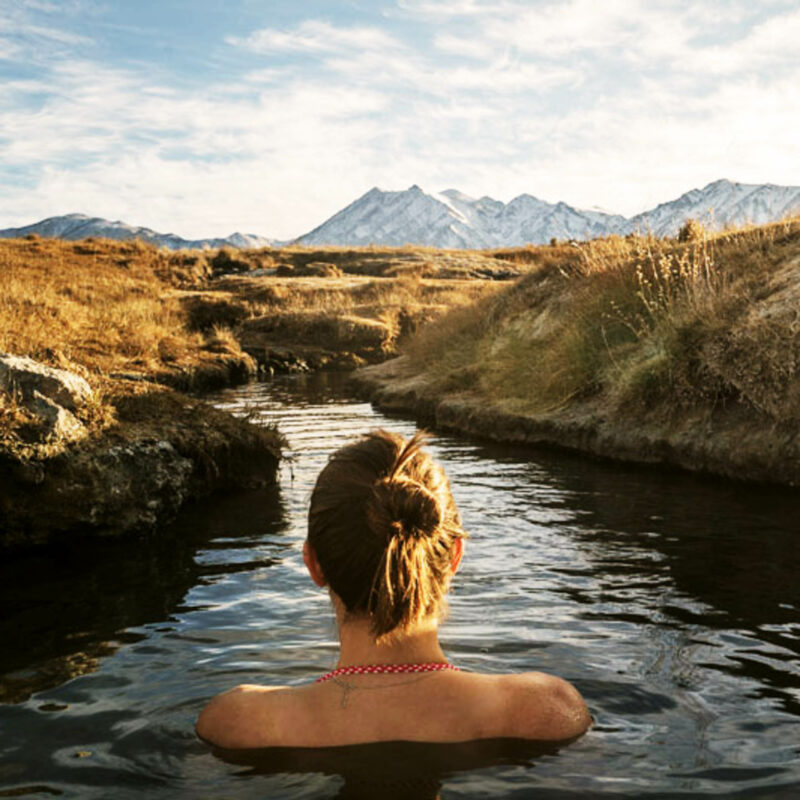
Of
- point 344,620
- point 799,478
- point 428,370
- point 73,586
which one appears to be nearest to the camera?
point 344,620

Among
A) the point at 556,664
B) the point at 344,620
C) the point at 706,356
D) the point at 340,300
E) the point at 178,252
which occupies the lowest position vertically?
the point at 556,664

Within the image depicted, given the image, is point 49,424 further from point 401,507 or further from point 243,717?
point 401,507

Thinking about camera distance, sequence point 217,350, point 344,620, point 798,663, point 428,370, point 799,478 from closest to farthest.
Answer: point 344,620 → point 798,663 → point 799,478 → point 428,370 → point 217,350

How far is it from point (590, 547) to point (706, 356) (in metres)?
4.23

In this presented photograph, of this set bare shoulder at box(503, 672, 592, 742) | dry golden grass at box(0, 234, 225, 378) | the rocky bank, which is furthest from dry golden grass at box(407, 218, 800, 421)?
bare shoulder at box(503, 672, 592, 742)

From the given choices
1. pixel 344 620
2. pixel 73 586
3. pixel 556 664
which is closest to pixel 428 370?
pixel 73 586

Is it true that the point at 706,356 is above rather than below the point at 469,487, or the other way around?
above

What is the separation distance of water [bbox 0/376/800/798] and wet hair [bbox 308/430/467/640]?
669 millimetres

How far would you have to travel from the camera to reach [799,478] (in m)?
9.05

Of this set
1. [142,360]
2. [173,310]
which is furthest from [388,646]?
[173,310]

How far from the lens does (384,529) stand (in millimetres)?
2891

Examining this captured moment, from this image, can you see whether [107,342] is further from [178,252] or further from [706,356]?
[178,252]

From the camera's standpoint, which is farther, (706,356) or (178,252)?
(178,252)

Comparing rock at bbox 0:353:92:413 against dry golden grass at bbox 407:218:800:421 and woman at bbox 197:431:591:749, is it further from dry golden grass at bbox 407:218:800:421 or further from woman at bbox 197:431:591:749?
dry golden grass at bbox 407:218:800:421
